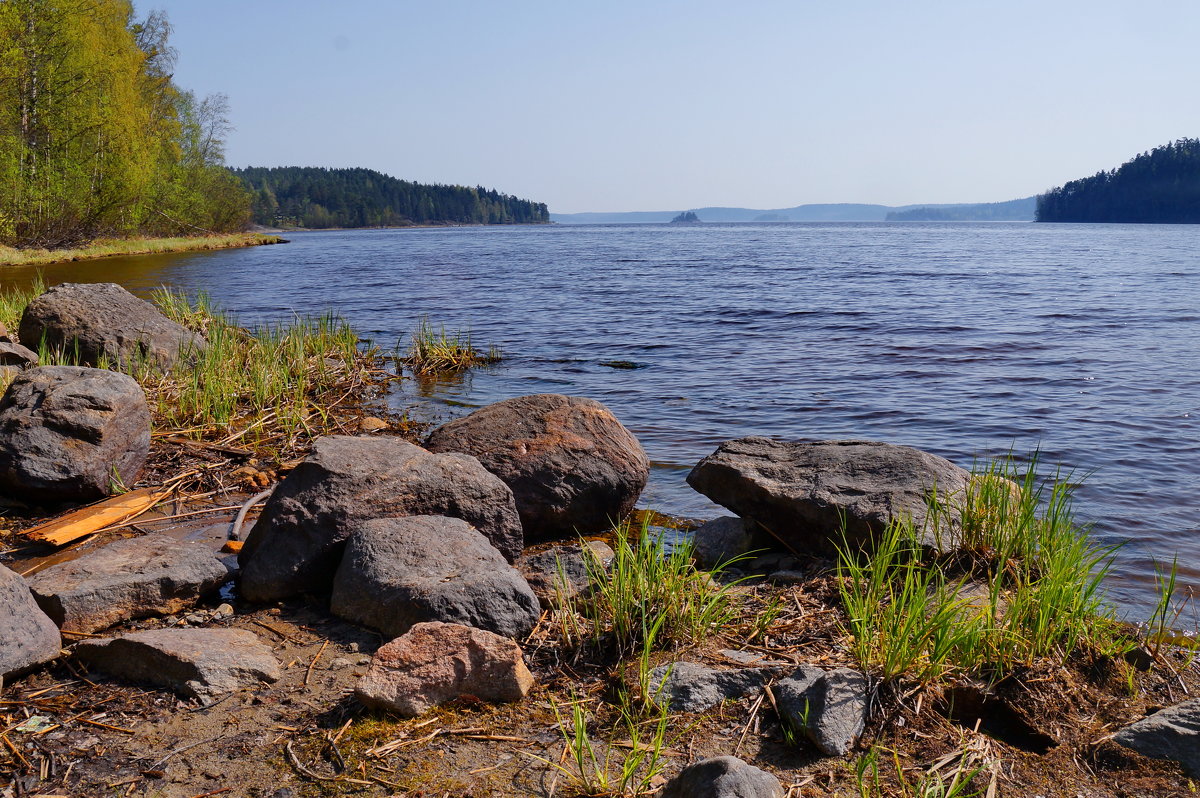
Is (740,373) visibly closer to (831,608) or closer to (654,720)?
(831,608)

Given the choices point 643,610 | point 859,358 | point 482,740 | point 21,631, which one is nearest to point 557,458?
point 643,610

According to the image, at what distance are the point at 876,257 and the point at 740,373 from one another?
36278 millimetres

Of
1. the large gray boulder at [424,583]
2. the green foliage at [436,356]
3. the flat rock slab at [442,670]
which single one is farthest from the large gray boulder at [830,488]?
the green foliage at [436,356]

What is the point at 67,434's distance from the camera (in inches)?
218

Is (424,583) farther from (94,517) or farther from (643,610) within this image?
(94,517)

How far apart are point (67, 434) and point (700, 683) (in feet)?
15.1

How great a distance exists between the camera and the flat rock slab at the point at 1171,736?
291 cm

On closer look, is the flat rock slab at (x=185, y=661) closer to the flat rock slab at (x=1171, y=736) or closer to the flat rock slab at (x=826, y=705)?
the flat rock slab at (x=826, y=705)

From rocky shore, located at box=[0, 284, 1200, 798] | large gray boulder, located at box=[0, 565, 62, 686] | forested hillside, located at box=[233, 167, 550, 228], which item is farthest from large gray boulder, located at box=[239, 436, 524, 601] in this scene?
forested hillside, located at box=[233, 167, 550, 228]

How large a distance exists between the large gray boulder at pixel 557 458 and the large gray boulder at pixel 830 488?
595 millimetres

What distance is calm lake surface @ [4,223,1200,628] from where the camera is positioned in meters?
7.93

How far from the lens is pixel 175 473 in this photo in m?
6.33

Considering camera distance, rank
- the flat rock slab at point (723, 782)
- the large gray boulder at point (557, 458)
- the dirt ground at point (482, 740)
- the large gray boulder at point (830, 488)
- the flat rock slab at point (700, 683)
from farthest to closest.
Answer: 1. the large gray boulder at point (557, 458)
2. the large gray boulder at point (830, 488)
3. the flat rock slab at point (700, 683)
4. the dirt ground at point (482, 740)
5. the flat rock slab at point (723, 782)

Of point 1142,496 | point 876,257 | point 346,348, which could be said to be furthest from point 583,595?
point 876,257
